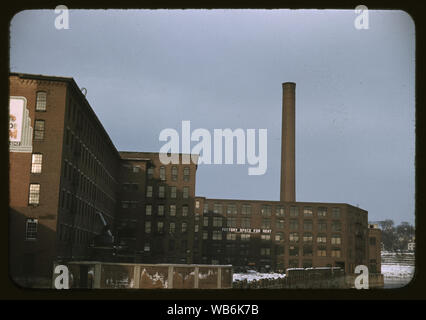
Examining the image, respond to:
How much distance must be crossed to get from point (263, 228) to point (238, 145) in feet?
147

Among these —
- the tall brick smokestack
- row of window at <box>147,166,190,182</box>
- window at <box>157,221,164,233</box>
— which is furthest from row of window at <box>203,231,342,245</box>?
row of window at <box>147,166,190,182</box>

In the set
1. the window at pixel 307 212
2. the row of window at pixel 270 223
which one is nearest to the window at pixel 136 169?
the row of window at pixel 270 223

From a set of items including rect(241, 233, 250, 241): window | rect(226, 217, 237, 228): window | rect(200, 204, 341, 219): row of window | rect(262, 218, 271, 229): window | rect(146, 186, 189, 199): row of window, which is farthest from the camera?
rect(241, 233, 250, 241): window

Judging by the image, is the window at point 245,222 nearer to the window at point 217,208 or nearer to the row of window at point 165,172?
the window at point 217,208

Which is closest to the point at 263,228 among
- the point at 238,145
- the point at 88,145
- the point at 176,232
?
the point at 176,232

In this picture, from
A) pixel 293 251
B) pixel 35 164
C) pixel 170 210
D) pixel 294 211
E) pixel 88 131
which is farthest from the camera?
pixel 293 251

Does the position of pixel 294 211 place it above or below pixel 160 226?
above

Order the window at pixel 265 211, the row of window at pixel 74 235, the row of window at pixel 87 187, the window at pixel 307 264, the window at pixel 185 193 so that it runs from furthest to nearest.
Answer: the window at pixel 307 264, the window at pixel 185 193, the window at pixel 265 211, the row of window at pixel 87 187, the row of window at pixel 74 235

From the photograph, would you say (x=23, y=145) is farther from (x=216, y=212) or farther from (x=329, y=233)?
(x=216, y=212)

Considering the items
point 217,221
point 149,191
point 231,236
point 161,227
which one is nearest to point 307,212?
point 217,221

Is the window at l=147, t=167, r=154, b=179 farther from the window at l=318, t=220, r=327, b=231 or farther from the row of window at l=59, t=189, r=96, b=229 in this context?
the window at l=318, t=220, r=327, b=231

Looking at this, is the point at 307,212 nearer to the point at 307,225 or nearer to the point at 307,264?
the point at 307,225

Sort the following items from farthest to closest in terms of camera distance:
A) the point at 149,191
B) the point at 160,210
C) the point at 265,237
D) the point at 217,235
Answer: the point at 217,235
the point at 265,237
the point at 160,210
the point at 149,191

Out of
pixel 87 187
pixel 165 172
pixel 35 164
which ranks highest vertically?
pixel 165 172
